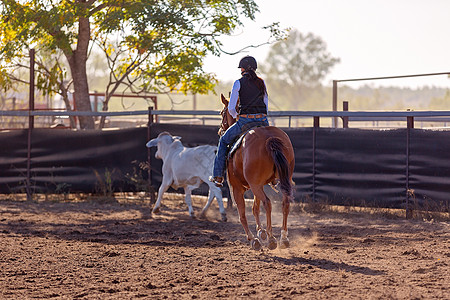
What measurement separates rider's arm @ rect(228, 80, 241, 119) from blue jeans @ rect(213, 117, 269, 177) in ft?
0.66

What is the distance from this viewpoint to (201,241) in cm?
→ 981

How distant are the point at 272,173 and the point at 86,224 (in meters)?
4.80

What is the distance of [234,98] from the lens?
363 inches

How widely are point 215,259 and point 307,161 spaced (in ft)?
17.4

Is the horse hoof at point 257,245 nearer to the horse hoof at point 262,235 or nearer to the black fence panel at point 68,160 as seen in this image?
the horse hoof at point 262,235

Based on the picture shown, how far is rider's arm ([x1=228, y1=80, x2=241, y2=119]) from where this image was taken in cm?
910

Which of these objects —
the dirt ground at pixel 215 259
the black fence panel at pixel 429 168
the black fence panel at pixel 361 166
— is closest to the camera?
the dirt ground at pixel 215 259

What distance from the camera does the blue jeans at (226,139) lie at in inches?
360

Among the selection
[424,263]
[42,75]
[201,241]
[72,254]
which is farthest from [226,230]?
[42,75]

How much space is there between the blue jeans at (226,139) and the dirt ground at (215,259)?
1097 mm

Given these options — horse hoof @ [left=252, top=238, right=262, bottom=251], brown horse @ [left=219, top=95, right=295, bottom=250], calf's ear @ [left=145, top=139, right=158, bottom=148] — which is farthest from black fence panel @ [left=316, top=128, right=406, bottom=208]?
horse hoof @ [left=252, top=238, right=262, bottom=251]

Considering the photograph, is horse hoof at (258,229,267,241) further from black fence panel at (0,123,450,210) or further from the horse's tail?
black fence panel at (0,123,450,210)

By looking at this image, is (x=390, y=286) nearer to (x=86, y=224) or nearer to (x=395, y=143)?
(x=395, y=143)

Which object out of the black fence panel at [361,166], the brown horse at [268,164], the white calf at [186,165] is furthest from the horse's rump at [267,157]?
the black fence panel at [361,166]
